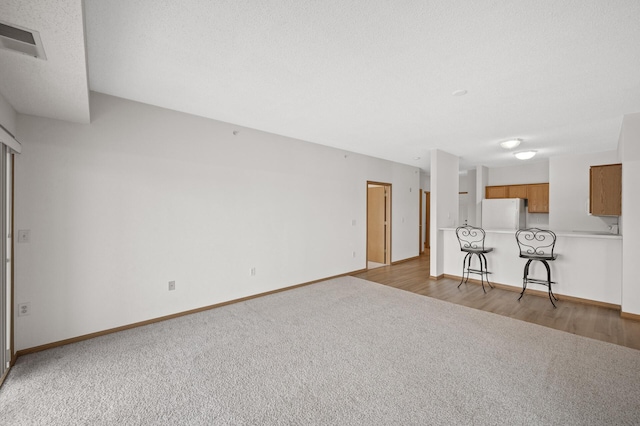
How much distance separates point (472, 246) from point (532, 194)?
11.2 ft

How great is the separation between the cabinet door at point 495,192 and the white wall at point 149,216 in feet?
17.9

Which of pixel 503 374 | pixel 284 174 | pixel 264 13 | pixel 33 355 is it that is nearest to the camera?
pixel 264 13

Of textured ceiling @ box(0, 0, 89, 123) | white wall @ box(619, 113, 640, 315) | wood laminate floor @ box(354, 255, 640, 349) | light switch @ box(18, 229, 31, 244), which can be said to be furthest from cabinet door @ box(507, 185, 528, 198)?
light switch @ box(18, 229, 31, 244)

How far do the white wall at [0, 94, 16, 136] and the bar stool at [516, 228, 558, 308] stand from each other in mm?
6122

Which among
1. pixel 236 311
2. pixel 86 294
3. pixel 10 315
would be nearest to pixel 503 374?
pixel 236 311

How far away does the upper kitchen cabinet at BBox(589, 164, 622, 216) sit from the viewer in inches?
149

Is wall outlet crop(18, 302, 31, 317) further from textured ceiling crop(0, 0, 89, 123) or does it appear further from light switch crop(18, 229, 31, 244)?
textured ceiling crop(0, 0, 89, 123)

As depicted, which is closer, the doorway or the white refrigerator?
the white refrigerator

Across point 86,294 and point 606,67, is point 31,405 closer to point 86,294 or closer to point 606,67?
point 86,294

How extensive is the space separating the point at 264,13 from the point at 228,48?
530 mm

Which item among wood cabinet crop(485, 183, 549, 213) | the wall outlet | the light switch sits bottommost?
the wall outlet

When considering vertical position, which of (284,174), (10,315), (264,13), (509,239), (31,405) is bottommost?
(31,405)

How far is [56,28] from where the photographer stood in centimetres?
146

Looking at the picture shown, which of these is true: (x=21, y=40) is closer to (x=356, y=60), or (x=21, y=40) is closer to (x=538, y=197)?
(x=356, y=60)
